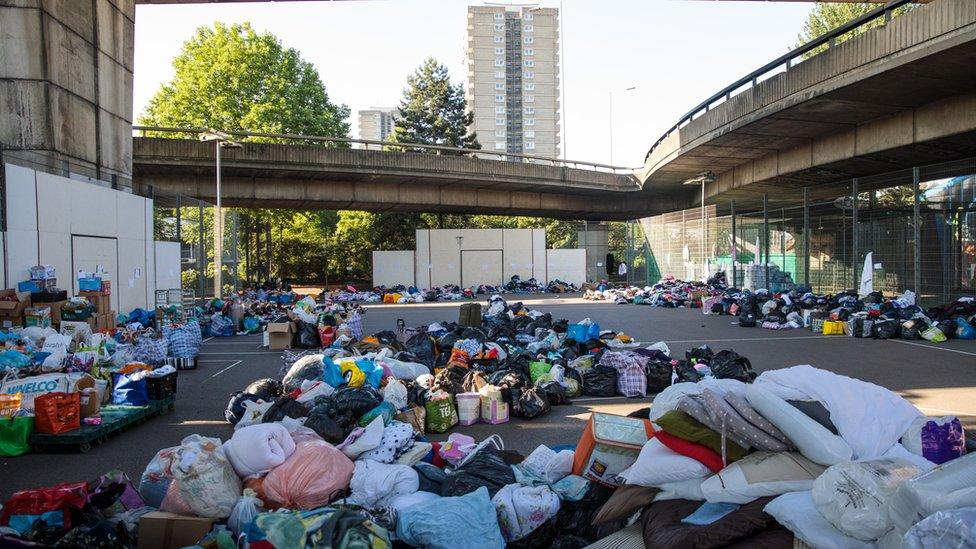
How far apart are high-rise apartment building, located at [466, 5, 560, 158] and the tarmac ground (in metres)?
100

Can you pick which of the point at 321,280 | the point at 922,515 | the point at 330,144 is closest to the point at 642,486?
the point at 922,515

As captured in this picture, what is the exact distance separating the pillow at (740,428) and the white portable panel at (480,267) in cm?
3263

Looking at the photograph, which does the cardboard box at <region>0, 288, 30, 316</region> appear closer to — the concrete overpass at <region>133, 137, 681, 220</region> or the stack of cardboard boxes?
the stack of cardboard boxes

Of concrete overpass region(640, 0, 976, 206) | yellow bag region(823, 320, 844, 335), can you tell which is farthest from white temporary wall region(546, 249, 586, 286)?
yellow bag region(823, 320, 844, 335)

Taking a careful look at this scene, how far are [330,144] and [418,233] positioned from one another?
919 cm

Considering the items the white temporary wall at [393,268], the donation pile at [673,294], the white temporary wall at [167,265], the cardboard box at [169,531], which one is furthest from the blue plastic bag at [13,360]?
the white temporary wall at [393,268]

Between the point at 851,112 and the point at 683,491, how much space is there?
15.4 m

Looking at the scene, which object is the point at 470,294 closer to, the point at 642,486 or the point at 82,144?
the point at 82,144

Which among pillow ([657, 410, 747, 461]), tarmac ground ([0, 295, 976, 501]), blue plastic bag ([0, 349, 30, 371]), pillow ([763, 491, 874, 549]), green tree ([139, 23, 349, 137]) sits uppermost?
green tree ([139, 23, 349, 137])

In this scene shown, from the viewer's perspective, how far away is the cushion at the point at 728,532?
3.28 m

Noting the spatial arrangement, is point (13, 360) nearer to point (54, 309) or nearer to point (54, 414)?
point (54, 414)

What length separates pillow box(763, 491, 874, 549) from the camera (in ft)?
9.90

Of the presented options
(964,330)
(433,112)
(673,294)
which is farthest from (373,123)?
(964,330)

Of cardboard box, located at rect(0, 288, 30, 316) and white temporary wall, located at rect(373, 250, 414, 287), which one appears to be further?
white temporary wall, located at rect(373, 250, 414, 287)
